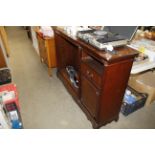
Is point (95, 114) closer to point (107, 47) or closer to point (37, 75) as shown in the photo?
point (107, 47)

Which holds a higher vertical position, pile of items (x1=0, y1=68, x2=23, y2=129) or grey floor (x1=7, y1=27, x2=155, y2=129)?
pile of items (x1=0, y1=68, x2=23, y2=129)

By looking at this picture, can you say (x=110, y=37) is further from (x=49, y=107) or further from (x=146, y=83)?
(x=49, y=107)

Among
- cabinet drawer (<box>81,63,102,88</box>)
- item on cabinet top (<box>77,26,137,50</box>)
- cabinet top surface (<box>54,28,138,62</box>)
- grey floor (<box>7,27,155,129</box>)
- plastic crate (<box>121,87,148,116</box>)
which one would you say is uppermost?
item on cabinet top (<box>77,26,137,50</box>)

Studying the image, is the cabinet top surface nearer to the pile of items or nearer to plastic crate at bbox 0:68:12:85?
the pile of items

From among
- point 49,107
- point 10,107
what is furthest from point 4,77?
point 49,107

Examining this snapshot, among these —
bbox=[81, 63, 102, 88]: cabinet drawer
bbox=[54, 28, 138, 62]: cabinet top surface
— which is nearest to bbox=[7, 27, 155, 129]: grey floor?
bbox=[81, 63, 102, 88]: cabinet drawer

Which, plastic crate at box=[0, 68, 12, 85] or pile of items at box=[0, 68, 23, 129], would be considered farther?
plastic crate at box=[0, 68, 12, 85]

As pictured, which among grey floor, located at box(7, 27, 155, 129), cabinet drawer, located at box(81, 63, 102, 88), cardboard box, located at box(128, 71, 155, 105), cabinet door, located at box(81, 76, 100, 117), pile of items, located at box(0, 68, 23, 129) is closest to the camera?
cabinet drawer, located at box(81, 63, 102, 88)

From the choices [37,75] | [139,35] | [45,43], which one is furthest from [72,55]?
[139,35]

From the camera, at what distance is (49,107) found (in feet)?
6.42

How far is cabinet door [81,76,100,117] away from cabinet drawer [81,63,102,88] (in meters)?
0.06

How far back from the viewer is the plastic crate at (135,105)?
Result: 176cm

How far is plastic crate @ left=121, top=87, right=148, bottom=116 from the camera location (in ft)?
5.77

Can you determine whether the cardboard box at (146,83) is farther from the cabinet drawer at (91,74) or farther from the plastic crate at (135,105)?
the cabinet drawer at (91,74)
